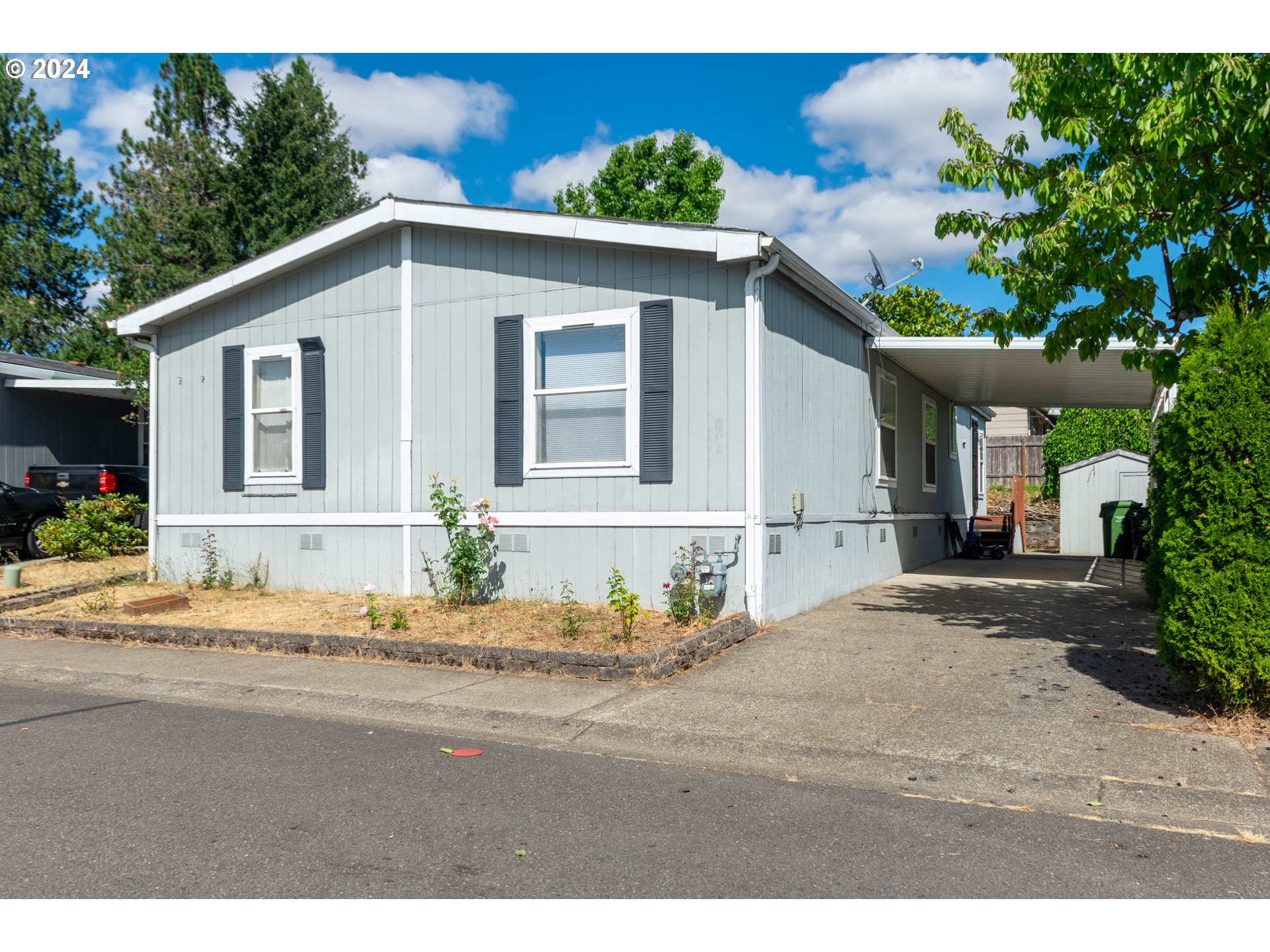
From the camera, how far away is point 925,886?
353 cm

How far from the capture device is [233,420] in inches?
462

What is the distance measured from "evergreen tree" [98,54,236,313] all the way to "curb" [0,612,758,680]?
20197 millimetres

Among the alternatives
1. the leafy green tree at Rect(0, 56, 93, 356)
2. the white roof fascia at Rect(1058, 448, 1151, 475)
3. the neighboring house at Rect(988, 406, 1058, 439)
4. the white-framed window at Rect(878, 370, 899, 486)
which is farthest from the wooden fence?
the leafy green tree at Rect(0, 56, 93, 356)

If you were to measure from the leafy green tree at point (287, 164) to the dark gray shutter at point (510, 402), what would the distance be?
765 inches

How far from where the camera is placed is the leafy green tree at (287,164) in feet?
90.8

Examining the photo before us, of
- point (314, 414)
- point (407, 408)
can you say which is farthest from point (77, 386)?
point (407, 408)

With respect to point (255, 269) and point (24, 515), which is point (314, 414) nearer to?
point (255, 269)

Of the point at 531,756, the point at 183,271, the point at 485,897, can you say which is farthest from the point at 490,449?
the point at 183,271

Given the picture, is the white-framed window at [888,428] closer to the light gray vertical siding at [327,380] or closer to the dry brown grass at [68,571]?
the light gray vertical siding at [327,380]

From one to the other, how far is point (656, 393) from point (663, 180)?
26462mm

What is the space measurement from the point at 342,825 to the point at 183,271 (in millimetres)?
27124

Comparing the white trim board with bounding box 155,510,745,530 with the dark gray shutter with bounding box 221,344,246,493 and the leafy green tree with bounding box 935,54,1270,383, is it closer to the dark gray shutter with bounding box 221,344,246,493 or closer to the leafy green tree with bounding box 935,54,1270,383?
the dark gray shutter with bounding box 221,344,246,493

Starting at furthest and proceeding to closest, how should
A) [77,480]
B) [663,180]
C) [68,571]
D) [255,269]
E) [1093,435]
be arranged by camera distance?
[663,180] < [1093,435] < [77,480] < [68,571] < [255,269]

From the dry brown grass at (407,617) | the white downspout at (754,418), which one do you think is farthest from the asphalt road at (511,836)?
the white downspout at (754,418)
